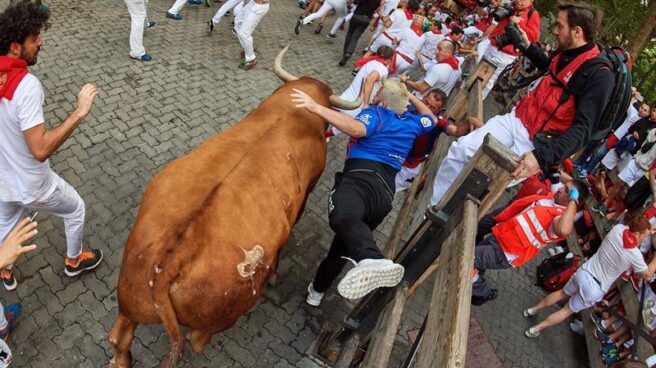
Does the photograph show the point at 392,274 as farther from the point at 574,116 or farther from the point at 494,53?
the point at 494,53

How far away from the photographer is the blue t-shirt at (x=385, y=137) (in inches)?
161

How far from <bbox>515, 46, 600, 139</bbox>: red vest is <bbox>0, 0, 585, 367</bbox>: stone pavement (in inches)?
101

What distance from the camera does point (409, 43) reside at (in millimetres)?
8141

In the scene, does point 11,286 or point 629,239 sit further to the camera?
point 629,239

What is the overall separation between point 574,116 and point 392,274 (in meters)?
2.21

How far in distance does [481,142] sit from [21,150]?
398cm

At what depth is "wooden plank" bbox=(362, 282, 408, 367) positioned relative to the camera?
122 inches

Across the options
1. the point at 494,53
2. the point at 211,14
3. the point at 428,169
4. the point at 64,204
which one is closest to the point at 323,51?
the point at 211,14

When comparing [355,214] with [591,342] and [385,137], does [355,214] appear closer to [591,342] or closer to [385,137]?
[385,137]

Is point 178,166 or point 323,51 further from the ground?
point 178,166

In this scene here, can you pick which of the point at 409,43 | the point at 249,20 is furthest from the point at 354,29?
the point at 249,20

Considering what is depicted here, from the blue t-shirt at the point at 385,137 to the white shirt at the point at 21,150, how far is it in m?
2.53

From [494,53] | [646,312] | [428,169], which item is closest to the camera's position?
[646,312]

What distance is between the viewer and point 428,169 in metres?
6.80
